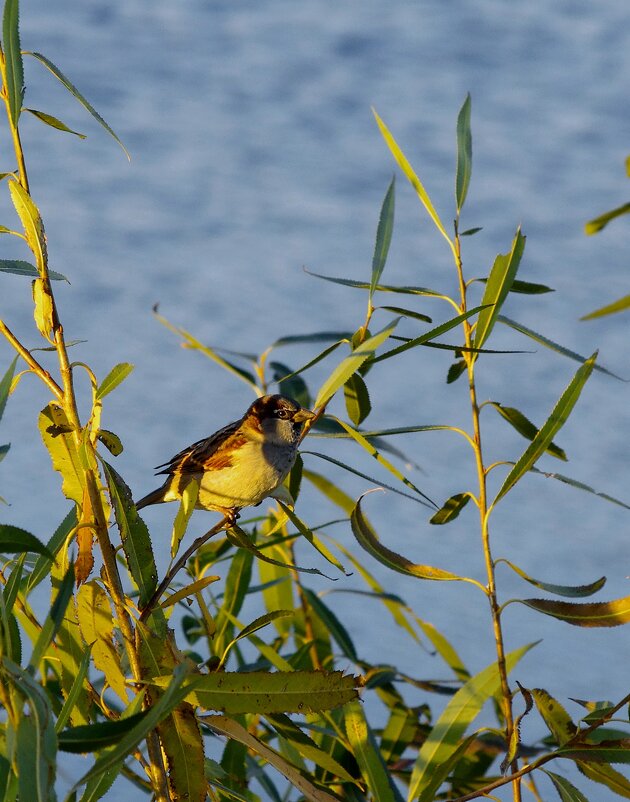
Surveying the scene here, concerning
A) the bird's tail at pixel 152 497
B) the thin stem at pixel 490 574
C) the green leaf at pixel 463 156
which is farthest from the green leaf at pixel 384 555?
the bird's tail at pixel 152 497

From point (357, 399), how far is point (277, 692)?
730 mm

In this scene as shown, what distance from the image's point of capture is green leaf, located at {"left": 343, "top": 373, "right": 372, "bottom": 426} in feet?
7.67

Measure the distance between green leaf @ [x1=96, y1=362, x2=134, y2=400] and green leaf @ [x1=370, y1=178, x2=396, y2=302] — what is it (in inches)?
20.3

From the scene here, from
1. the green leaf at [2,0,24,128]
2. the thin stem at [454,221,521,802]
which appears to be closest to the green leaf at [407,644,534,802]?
the thin stem at [454,221,521,802]

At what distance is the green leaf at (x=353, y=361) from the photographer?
191 centimetres

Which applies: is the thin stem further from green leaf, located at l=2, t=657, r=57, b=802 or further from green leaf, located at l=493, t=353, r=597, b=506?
green leaf, located at l=2, t=657, r=57, b=802

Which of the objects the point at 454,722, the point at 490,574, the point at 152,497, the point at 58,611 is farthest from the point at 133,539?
the point at 152,497

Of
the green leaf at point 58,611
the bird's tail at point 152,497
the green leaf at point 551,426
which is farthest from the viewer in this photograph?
the bird's tail at point 152,497

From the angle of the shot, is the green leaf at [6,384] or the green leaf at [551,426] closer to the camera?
the green leaf at [6,384]

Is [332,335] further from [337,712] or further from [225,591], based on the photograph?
[337,712]

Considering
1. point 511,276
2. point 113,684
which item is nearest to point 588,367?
point 511,276

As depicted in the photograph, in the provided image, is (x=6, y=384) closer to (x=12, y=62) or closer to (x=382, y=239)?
(x=12, y=62)

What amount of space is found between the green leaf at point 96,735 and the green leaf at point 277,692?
0.28 m

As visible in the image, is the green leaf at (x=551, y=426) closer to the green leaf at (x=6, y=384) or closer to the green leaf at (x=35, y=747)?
the green leaf at (x=6, y=384)
